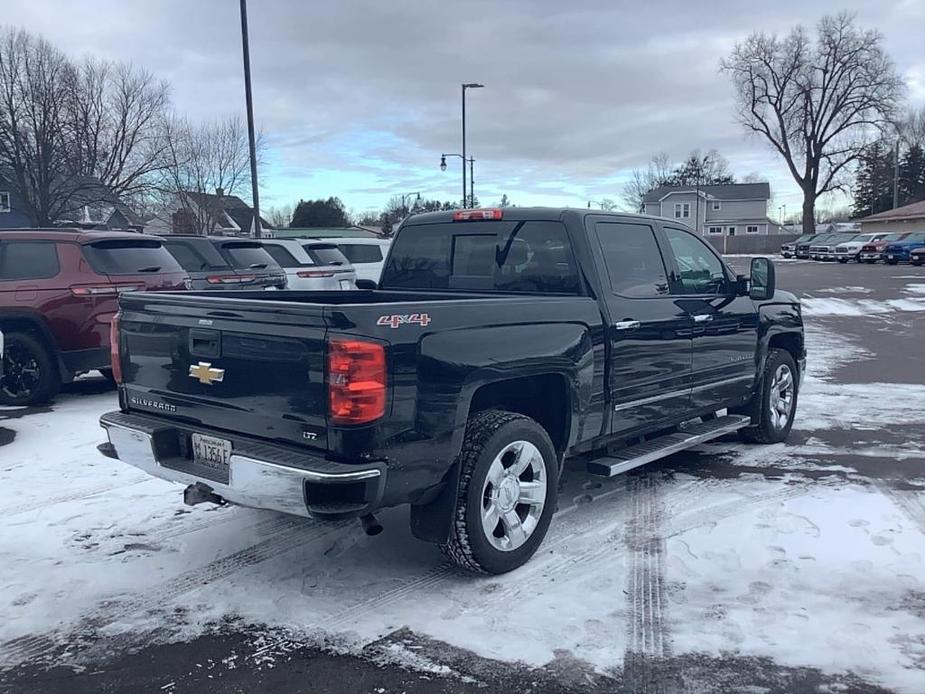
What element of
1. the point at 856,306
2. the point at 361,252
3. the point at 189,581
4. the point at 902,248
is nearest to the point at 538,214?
the point at 189,581

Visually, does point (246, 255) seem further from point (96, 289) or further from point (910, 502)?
point (910, 502)

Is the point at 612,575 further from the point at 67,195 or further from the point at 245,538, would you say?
the point at 67,195

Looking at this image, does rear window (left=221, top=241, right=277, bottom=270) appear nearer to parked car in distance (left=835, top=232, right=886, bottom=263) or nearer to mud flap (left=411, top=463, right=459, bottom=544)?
mud flap (left=411, top=463, right=459, bottom=544)

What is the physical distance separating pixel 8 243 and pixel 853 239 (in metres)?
50.9

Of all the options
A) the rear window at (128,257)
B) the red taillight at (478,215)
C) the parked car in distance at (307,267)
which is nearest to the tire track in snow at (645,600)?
the red taillight at (478,215)

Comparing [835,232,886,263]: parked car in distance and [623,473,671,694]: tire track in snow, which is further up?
[835,232,886,263]: parked car in distance

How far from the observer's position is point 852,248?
46656mm

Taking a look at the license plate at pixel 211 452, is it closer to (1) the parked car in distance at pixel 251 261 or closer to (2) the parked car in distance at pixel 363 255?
(1) the parked car in distance at pixel 251 261

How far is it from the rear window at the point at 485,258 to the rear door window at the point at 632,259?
0.31m

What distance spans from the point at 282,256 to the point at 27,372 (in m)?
6.41

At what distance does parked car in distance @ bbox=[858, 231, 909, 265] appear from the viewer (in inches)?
1708

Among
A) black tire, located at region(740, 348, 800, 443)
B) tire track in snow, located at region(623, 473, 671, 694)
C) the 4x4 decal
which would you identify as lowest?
tire track in snow, located at region(623, 473, 671, 694)

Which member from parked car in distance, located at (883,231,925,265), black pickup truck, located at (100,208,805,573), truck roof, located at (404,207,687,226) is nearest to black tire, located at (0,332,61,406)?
black pickup truck, located at (100,208,805,573)

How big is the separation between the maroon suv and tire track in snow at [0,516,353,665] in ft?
14.6
